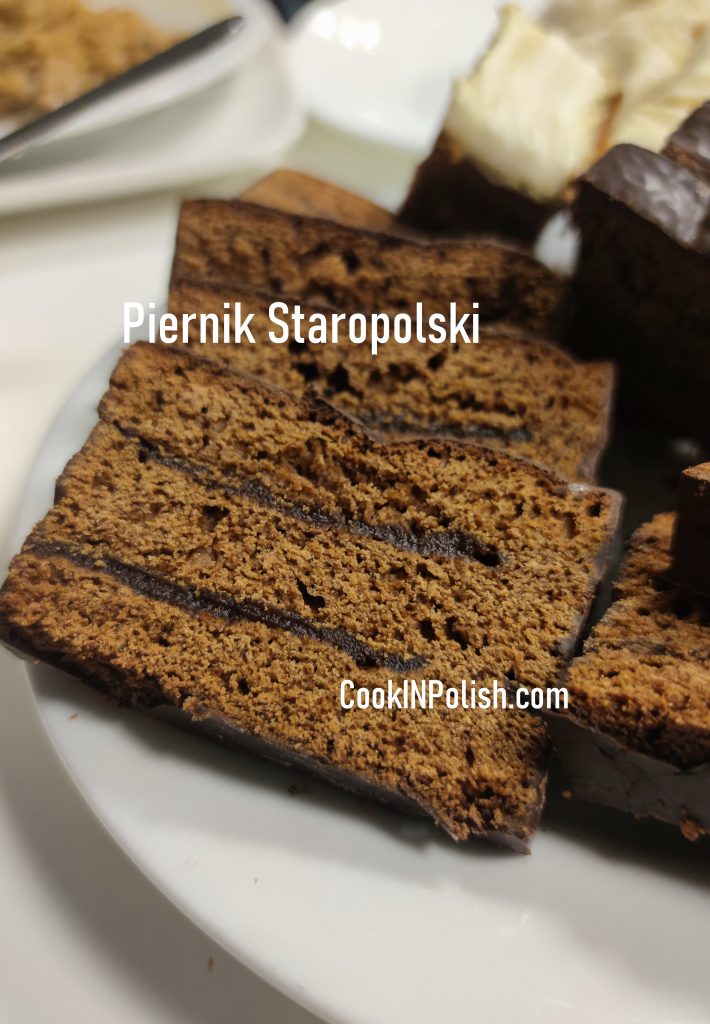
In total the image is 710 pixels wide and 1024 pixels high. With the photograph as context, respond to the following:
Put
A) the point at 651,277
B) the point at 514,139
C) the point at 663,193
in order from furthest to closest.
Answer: the point at 514,139 → the point at 651,277 → the point at 663,193

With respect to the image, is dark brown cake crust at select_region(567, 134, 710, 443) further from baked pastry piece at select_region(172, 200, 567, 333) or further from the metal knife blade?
the metal knife blade

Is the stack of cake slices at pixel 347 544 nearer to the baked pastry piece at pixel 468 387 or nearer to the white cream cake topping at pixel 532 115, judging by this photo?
the baked pastry piece at pixel 468 387

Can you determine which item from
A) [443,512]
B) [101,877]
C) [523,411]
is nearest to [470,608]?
[443,512]

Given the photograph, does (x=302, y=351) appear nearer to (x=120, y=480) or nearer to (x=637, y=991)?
(x=120, y=480)

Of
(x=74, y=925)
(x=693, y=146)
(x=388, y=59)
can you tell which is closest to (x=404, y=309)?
(x=693, y=146)

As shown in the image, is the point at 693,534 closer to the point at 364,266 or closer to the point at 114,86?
the point at 364,266

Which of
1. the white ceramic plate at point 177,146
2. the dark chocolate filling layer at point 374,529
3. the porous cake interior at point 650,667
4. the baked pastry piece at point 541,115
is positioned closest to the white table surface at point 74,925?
the dark chocolate filling layer at point 374,529
